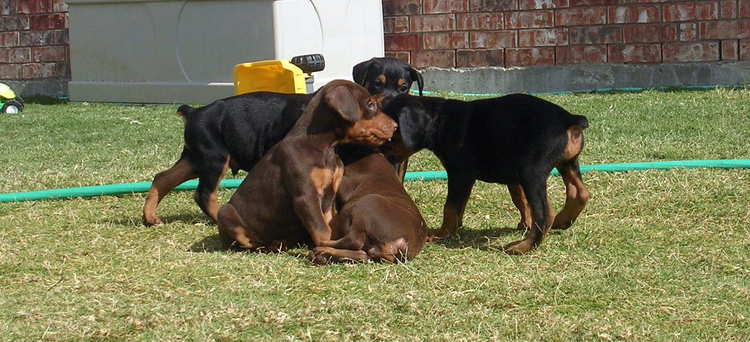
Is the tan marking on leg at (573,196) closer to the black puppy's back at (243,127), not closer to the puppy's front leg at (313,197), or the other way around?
the puppy's front leg at (313,197)

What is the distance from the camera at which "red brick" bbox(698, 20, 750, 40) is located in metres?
14.6

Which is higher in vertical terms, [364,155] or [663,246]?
[364,155]

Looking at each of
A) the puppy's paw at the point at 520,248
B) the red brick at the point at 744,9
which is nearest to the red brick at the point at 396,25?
the red brick at the point at 744,9

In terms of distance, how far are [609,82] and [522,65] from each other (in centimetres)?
124

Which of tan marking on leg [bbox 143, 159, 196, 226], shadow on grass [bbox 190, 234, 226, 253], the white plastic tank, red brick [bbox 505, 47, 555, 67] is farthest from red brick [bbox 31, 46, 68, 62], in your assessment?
shadow on grass [bbox 190, 234, 226, 253]

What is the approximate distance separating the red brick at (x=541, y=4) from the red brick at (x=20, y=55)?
7.82m

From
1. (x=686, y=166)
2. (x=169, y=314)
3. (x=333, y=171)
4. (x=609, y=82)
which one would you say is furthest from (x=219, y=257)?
(x=609, y=82)

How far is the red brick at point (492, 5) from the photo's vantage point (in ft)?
51.5

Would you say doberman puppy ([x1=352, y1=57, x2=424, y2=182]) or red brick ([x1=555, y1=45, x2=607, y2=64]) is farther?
red brick ([x1=555, y1=45, x2=607, y2=64])

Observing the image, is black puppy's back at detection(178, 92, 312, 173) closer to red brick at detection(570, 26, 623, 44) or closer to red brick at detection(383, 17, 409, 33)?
red brick at detection(570, 26, 623, 44)

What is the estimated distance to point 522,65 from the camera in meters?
15.8

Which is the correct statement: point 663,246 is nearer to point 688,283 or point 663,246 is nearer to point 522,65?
point 688,283

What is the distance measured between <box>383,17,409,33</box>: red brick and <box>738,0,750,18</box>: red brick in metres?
4.59

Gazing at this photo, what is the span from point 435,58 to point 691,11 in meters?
3.60
